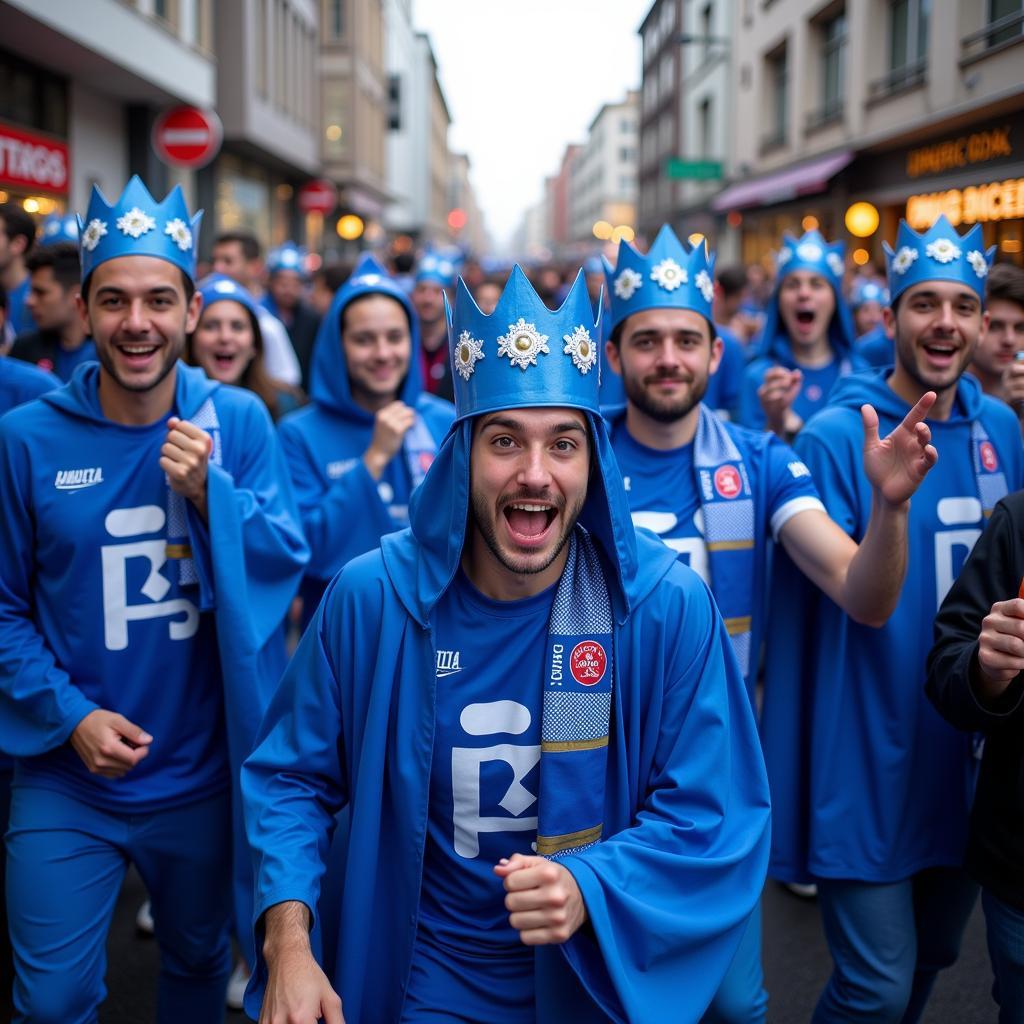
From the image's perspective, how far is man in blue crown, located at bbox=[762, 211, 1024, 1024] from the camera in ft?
10.7

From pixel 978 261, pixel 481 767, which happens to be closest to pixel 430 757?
pixel 481 767

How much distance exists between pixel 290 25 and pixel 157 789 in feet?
99.9

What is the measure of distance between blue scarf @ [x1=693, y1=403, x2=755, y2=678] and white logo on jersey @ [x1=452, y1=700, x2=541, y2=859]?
3.92 feet

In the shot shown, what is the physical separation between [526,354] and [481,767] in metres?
0.91

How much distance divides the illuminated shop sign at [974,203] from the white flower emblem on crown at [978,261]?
10.3 m

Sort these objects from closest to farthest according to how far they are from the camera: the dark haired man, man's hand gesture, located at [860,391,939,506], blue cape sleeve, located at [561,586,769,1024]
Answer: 1. blue cape sleeve, located at [561,586,769,1024]
2. man's hand gesture, located at [860,391,939,506]
3. the dark haired man

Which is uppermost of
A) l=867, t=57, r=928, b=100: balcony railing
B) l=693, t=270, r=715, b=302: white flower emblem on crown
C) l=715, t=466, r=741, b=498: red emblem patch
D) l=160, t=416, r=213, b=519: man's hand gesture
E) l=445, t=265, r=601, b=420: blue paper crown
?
l=867, t=57, r=928, b=100: balcony railing

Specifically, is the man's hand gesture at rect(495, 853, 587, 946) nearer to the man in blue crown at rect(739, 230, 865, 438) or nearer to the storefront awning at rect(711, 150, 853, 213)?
the man in blue crown at rect(739, 230, 865, 438)

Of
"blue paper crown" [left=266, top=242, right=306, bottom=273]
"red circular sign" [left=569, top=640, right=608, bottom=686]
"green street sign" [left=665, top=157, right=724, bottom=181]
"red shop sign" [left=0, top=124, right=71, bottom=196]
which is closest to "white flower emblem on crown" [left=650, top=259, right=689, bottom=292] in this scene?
"red circular sign" [left=569, top=640, right=608, bottom=686]

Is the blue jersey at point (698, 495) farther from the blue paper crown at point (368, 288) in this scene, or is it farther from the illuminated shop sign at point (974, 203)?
the illuminated shop sign at point (974, 203)

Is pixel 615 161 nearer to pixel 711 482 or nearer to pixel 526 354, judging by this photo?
pixel 711 482

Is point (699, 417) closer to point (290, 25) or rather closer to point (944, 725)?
point (944, 725)

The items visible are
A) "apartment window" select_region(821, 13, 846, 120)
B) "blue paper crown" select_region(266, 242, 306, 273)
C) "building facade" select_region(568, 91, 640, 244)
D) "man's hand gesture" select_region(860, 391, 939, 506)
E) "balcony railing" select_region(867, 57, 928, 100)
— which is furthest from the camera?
"building facade" select_region(568, 91, 640, 244)

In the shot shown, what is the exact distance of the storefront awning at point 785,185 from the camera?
→ 863 inches
